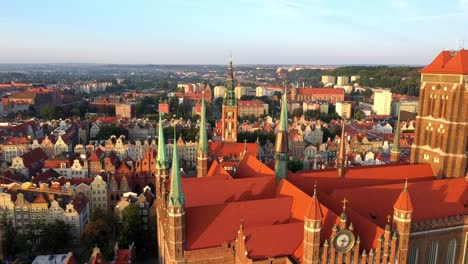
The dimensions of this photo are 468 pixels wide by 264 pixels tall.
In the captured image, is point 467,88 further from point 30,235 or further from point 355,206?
point 30,235

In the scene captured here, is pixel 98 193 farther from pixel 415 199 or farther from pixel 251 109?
pixel 251 109

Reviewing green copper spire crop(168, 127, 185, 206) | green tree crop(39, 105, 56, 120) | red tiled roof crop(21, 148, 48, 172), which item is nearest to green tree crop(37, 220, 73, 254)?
green copper spire crop(168, 127, 185, 206)

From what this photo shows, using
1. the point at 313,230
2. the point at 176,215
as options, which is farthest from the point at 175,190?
the point at 313,230

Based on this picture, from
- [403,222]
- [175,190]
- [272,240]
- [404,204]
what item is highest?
[175,190]

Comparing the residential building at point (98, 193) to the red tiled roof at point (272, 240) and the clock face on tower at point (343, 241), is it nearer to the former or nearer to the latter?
the red tiled roof at point (272, 240)

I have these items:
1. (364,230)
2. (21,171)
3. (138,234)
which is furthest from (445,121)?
(21,171)
